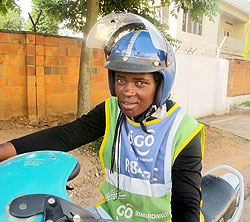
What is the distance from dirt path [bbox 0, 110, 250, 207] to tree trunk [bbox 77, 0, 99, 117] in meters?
0.84

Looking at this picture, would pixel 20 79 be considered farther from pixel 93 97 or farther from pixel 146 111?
pixel 146 111

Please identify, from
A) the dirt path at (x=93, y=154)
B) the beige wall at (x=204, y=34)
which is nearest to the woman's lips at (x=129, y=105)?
the dirt path at (x=93, y=154)

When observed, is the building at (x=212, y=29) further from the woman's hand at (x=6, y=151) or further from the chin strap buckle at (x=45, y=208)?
the chin strap buckle at (x=45, y=208)

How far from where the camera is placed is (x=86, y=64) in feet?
16.1

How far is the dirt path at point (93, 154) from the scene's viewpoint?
3.67m

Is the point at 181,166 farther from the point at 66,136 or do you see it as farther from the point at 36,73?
the point at 36,73

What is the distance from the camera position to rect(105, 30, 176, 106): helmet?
137 cm

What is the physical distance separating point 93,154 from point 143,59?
3.49 metres

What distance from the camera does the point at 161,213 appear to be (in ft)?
4.71

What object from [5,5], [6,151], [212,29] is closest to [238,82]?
[212,29]

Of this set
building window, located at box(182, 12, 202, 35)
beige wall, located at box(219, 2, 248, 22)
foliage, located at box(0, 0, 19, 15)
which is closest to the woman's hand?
foliage, located at box(0, 0, 19, 15)

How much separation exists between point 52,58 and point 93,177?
3.03m

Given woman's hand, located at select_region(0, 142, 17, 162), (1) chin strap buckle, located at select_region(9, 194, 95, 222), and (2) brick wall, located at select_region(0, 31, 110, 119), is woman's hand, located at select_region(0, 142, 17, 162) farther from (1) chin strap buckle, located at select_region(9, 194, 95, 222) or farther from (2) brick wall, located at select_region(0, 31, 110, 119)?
(2) brick wall, located at select_region(0, 31, 110, 119)

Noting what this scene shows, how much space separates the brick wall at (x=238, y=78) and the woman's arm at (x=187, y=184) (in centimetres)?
1069
